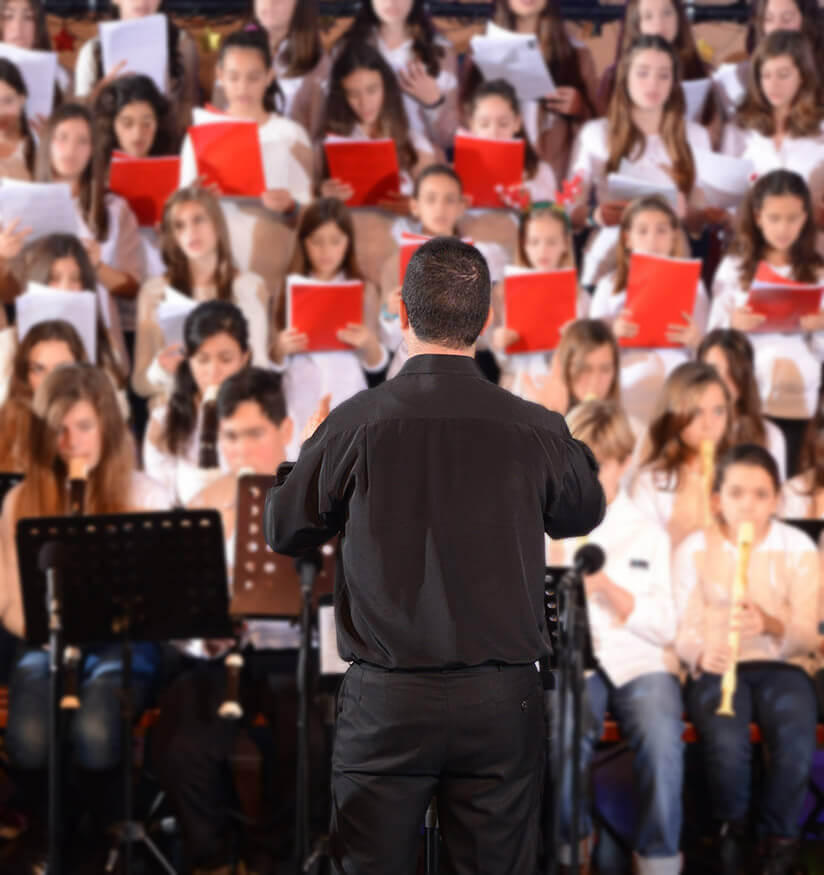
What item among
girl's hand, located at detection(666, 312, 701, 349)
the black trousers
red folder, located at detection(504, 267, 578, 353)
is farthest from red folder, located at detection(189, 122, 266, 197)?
the black trousers

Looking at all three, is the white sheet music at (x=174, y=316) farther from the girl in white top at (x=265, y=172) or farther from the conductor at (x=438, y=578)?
the conductor at (x=438, y=578)

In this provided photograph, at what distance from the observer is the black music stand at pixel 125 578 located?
142 inches

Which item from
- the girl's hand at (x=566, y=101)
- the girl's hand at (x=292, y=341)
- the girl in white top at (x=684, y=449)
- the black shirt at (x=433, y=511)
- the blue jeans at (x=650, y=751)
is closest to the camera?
the black shirt at (x=433, y=511)

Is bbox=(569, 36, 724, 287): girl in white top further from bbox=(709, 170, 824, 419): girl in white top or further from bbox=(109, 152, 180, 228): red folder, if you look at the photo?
bbox=(109, 152, 180, 228): red folder

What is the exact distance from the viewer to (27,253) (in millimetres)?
5062

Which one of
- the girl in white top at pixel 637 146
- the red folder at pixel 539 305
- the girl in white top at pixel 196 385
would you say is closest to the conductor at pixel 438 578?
the girl in white top at pixel 196 385

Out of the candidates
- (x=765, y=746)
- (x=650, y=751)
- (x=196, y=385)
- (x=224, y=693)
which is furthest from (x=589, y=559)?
(x=196, y=385)

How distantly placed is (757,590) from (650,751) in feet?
2.53

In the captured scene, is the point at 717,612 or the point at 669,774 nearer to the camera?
the point at 669,774

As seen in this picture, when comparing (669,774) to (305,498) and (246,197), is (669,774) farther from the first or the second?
(246,197)

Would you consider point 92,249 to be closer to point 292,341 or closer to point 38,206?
point 38,206

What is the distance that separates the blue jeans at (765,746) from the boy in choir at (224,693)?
134cm

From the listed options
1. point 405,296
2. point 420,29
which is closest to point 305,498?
point 405,296

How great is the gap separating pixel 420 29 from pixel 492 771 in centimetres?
414
